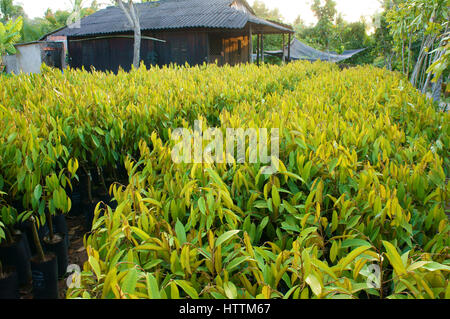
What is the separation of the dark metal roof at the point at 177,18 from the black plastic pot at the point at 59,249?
1468cm

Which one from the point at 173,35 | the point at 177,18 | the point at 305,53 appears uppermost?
the point at 177,18

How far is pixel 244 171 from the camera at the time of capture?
186 cm

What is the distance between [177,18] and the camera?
19469 mm

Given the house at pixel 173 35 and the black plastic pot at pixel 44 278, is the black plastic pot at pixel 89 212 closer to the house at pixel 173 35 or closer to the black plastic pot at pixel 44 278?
the black plastic pot at pixel 44 278

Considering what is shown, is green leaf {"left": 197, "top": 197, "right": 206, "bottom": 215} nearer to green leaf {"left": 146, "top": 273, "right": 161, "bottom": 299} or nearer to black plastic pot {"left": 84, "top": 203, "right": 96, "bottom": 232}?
green leaf {"left": 146, "top": 273, "right": 161, "bottom": 299}

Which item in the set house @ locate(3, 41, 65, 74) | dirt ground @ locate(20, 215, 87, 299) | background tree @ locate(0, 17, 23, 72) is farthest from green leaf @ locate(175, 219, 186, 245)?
house @ locate(3, 41, 65, 74)

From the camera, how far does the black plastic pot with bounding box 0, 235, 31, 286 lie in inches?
107

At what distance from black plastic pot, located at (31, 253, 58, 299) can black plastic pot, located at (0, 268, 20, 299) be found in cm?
19

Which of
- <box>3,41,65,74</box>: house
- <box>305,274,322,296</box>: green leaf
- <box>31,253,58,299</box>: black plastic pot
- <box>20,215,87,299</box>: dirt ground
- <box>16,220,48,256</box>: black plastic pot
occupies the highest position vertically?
<box>3,41,65,74</box>: house

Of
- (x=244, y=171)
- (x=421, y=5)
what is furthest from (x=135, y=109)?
(x=421, y=5)

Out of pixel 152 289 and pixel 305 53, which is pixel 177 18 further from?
pixel 152 289

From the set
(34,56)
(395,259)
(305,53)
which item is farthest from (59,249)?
(305,53)

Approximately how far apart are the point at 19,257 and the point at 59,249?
1.38 feet
